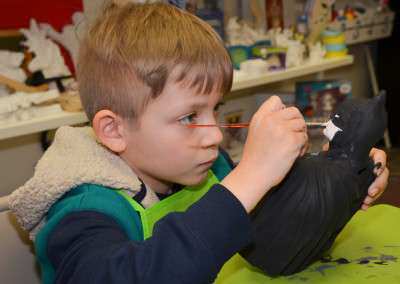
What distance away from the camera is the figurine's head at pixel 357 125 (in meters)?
0.63

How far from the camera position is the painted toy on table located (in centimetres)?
62

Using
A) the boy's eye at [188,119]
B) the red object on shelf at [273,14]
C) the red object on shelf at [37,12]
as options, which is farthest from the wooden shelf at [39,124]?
the red object on shelf at [273,14]

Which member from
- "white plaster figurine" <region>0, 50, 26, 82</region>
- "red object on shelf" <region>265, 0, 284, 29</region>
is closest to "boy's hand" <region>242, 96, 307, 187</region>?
"white plaster figurine" <region>0, 50, 26, 82</region>

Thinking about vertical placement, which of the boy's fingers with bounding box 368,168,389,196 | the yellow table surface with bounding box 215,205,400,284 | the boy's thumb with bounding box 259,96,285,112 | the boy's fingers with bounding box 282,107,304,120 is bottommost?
the yellow table surface with bounding box 215,205,400,284

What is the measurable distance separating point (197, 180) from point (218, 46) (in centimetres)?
19

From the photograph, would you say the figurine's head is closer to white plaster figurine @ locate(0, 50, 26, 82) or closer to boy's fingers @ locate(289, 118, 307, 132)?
boy's fingers @ locate(289, 118, 307, 132)

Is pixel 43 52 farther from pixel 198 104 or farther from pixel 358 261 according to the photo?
pixel 358 261

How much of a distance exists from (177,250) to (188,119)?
0.20m

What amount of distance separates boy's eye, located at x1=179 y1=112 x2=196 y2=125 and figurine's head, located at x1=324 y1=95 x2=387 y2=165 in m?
0.17

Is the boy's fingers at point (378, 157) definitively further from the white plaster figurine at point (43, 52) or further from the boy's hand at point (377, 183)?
the white plaster figurine at point (43, 52)

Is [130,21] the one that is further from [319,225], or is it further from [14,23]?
[14,23]

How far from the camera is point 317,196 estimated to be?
2.04 feet

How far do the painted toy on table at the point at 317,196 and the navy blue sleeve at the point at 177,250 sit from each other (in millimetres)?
101

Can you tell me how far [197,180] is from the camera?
732 mm
